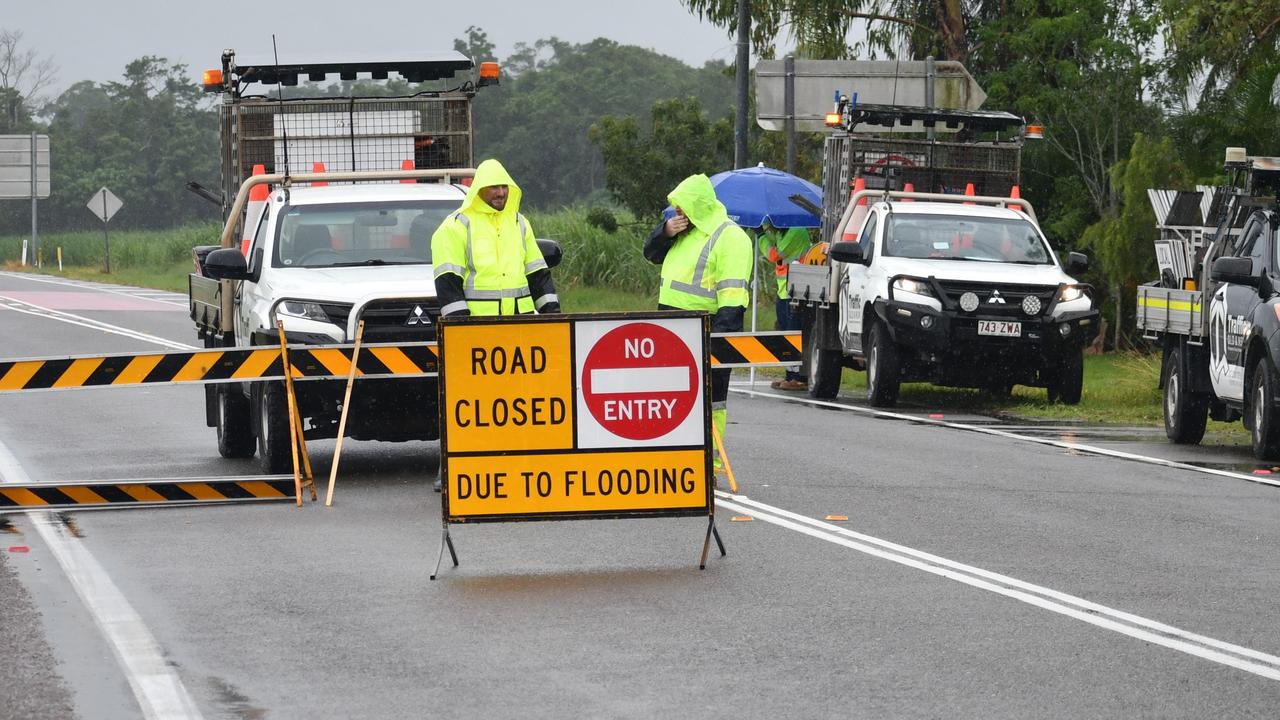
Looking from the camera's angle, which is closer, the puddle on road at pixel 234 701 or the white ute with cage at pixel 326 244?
the puddle on road at pixel 234 701

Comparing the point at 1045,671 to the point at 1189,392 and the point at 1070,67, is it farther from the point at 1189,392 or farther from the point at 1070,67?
the point at 1070,67

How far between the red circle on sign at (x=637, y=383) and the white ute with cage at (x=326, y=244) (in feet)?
10.3

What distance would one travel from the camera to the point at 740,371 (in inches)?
1043

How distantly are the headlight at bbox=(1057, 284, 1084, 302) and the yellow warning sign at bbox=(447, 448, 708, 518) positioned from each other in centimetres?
984

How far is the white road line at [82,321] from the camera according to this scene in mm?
28950

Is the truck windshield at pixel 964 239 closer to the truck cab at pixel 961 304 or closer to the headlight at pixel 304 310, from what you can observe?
the truck cab at pixel 961 304

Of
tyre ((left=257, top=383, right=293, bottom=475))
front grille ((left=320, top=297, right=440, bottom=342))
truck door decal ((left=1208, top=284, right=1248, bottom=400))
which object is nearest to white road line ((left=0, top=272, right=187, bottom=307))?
truck door decal ((left=1208, top=284, right=1248, bottom=400))

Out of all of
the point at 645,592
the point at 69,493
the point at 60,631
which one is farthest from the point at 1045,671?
the point at 69,493

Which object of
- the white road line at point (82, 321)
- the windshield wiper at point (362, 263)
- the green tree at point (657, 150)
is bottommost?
the white road line at point (82, 321)

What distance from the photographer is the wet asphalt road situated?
22.8 feet

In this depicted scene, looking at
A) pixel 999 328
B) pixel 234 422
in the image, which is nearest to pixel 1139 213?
pixel 999 328

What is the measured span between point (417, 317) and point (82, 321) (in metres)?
23.5

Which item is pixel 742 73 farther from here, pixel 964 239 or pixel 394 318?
pixel 394 318

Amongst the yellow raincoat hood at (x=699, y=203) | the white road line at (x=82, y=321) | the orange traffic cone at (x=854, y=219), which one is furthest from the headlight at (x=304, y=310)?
the white road line at (x=82, y=321)
